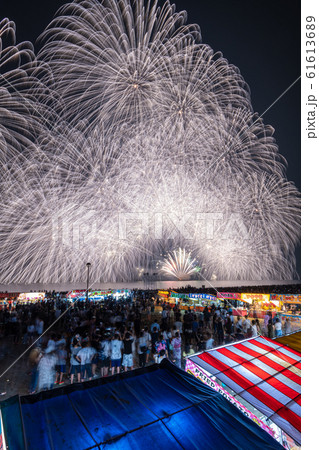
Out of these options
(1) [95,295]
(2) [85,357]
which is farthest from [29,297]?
(2) [85,357]

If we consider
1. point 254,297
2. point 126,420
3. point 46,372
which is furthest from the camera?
point 254,297

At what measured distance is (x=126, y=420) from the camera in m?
2.99

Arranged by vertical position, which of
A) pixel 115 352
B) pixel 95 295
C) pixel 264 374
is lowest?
pixel 95 295

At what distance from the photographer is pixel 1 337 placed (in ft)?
43.1

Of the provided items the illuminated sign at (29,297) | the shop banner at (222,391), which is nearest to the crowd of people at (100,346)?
A: the shop banner at (222,391)

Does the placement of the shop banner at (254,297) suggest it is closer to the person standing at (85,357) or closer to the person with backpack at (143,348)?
the person with backpack at (143,348)

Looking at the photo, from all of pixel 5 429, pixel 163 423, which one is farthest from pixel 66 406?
pixel 163 423

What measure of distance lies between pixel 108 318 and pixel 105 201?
1669cm

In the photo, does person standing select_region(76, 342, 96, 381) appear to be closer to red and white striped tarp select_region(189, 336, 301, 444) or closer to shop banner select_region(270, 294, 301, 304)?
red and white striped tarp select_region(189, 336, 301, 444)

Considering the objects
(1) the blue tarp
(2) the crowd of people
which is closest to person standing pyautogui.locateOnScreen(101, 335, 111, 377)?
(2) the crowd of people

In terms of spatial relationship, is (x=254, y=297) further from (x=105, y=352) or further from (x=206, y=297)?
(x=105, y=352)

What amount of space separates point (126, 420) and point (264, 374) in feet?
10.4

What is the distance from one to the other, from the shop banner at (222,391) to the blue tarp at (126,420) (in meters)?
0.77
